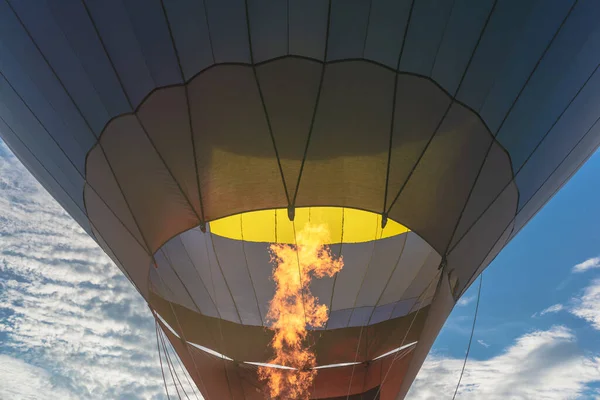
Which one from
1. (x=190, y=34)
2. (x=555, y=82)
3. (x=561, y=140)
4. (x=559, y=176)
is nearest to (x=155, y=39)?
(x=190, y=34)

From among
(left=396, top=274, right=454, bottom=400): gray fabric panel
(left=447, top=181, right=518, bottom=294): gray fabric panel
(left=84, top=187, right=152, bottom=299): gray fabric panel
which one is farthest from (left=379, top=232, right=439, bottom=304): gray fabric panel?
(left=84, top=187, right=152, bottom=299): gray fabric panel

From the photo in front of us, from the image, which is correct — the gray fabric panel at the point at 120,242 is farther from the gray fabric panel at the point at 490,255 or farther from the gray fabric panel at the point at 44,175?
the gray fabric panel at the point at 490,255

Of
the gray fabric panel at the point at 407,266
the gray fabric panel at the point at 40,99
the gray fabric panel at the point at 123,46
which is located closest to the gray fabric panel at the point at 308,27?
the gray fabric panel at the point at 123,46

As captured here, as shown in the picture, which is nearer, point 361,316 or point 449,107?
point 449,107

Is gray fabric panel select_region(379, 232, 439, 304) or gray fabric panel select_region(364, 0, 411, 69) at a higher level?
gray fabric panel select_region(364, 0, 411, 69)

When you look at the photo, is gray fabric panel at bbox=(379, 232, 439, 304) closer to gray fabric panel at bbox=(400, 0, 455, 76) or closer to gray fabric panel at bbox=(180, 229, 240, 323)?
gray fabric panel at bbox=(180, 229, 240, 323)

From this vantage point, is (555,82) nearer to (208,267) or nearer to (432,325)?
(432,325)
